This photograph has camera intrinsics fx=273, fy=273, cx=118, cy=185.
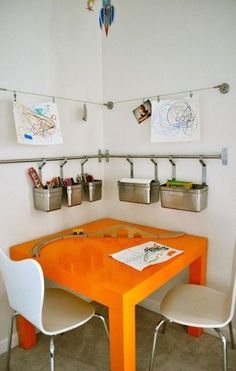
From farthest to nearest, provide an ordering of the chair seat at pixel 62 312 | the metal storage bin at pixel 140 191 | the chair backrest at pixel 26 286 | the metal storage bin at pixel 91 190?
1. the metal storage bin at pixel 91 190
2. the metal storage bin at pixel 140 191
3. the chair seat at pixel 62 312
4. the chair backrest at pixel 26 286

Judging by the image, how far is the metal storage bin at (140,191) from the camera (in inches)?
67.3

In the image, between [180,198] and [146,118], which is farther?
[146,118]

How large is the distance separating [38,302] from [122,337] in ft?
1.15

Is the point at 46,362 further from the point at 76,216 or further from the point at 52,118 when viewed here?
the point at 52,118

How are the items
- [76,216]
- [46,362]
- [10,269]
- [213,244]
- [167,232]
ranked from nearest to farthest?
[10,269], [46,362], [213,244], [167,232], [76,216]

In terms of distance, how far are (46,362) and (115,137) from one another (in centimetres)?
146

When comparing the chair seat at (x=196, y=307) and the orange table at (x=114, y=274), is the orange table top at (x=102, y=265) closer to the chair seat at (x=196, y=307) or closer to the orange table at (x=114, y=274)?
the orange table at (x=114, y=274)

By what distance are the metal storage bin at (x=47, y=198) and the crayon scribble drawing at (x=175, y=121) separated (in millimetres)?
693

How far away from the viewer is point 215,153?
1551 millimetres

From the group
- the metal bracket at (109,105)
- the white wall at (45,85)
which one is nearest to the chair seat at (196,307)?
the white wall at (45,85)

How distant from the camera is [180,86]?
1638 mm

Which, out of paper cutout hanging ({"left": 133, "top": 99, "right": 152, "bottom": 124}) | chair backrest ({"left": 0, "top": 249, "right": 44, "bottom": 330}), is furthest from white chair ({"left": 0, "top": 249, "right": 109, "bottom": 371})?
paper cutout hanging ({"left": 133, "top": 99, "right": 152, "bottom": 124})

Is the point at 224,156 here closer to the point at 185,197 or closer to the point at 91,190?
the point at 185,197

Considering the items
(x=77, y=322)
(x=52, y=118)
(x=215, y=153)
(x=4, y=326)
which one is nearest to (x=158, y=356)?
(x=77, y=322)
